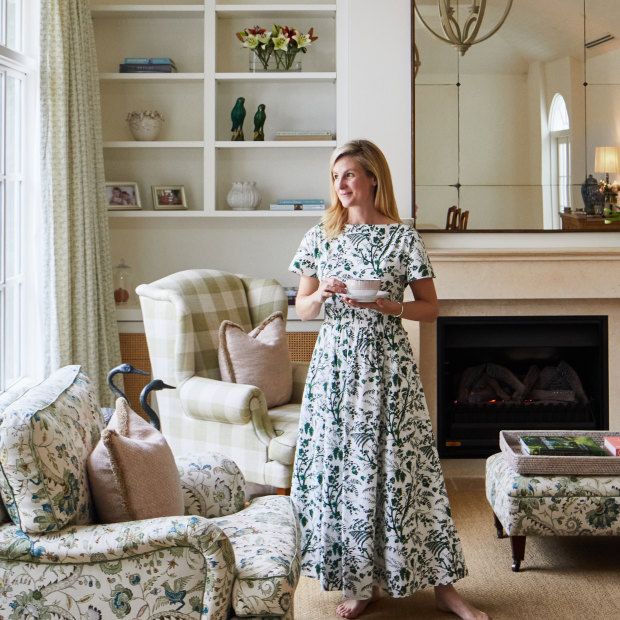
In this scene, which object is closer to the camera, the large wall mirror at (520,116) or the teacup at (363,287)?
the teacup at (363,287)

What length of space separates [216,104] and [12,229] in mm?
1517

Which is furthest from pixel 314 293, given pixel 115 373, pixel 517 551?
pixel 517 551

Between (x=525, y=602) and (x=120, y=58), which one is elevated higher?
(x=120, y=58)

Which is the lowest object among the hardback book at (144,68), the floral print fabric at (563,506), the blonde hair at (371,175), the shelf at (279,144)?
the floral print fabric at (563,506)

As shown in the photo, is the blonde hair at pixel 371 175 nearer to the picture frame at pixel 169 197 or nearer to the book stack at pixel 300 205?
the book stack at pixel 300 205

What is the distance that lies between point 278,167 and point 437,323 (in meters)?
1.30

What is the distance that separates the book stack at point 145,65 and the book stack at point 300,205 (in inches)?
37.3

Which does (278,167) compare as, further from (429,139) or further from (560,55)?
(560,55)

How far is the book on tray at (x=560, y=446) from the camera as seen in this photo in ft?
10.0

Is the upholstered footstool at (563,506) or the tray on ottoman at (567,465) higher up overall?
the tray on ottoman at (567,465)

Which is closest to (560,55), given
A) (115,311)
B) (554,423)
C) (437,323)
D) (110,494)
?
(437,323)

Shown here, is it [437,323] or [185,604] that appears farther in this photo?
[437,323]

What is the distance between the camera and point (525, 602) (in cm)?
280

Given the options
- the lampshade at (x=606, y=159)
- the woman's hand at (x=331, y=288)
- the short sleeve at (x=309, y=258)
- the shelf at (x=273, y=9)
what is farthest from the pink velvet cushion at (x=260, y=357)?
the lampshade at (x=606, y=159)
